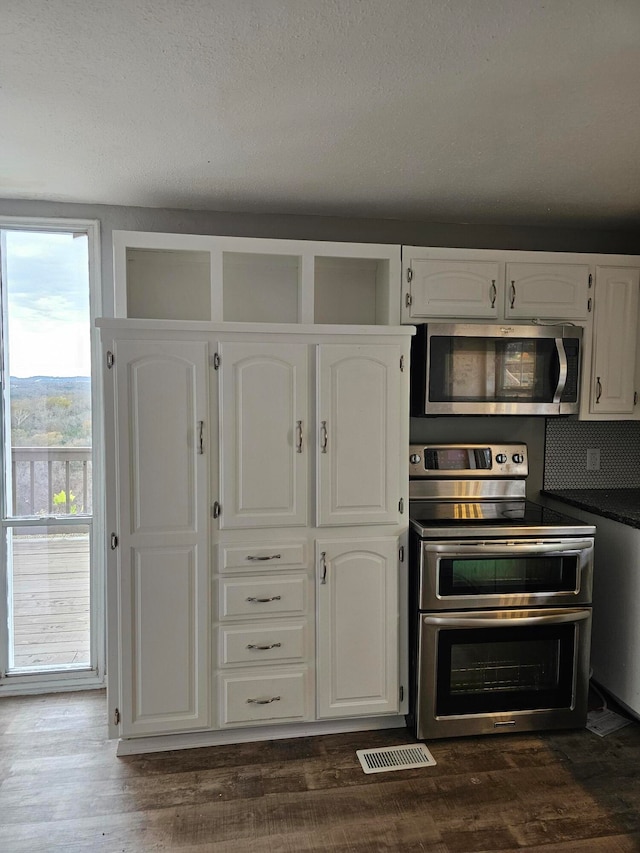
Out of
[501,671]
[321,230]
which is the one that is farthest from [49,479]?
[501,671]

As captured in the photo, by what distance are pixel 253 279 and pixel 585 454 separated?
202 cm

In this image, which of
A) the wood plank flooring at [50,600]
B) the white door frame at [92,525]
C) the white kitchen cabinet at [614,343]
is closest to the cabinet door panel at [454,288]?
the white kitchen cabinet at [614,343]

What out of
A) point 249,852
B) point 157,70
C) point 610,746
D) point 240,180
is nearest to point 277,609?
point 249,852

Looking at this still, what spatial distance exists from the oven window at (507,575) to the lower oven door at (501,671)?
10cm

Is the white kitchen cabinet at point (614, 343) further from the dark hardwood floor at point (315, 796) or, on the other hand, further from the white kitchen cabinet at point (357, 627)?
the dark hardwood floor at point (315, 796)

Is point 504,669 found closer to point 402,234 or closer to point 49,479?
point 402,234

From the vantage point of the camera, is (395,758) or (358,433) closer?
(395,758)

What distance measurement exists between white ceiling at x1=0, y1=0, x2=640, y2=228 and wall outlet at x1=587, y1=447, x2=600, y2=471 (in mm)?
1270

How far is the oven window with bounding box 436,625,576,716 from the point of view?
2547 mm

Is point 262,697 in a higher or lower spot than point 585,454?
lower

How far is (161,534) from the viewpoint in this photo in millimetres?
2422

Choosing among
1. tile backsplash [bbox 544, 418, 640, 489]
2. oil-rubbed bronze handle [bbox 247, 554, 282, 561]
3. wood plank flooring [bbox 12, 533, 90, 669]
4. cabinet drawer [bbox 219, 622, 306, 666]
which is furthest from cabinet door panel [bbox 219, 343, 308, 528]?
tile backsplash [bbox 544, 418, 640, 489]

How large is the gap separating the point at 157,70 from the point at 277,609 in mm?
1994

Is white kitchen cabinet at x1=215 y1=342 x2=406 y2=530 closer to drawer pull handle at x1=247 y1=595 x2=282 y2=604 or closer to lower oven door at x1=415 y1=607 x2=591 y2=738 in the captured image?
drawer pull handle at x1=247 y1=595 x2=282 y2=604
